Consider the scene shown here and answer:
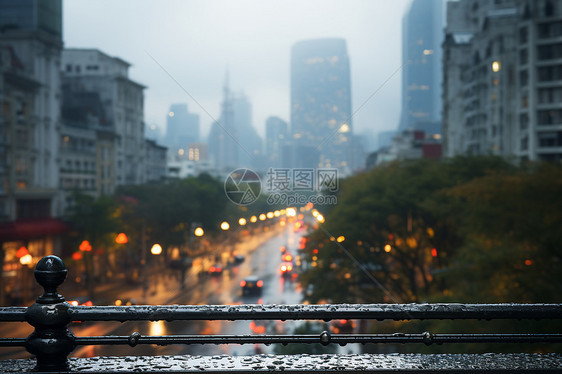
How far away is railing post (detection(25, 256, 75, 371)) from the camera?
2.77 metres

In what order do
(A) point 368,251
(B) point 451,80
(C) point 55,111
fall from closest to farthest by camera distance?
(A) point 368,251 → (C) point 55,111 → (B) point 451,80

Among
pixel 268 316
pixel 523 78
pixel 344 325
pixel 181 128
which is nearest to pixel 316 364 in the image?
pixel 268 316

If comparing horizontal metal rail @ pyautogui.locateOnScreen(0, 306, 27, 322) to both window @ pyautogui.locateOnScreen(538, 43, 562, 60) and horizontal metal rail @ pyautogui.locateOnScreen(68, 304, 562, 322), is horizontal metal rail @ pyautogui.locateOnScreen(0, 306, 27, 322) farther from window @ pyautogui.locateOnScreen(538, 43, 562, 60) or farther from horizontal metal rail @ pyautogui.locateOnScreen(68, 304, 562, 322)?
window @ pyautogui.locateOnScreen(538, 43, 562, 60)

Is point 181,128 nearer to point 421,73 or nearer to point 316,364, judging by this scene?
point 316,364

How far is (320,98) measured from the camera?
3816 cm

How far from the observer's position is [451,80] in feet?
213

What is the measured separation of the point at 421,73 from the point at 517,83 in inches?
4790

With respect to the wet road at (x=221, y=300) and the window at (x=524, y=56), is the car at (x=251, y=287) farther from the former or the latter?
the window at (x=524, y=56)

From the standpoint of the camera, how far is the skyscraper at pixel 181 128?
73250 millimetres

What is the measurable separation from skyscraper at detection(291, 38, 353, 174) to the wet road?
8.17 meters

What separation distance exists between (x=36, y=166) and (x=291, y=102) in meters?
19.9

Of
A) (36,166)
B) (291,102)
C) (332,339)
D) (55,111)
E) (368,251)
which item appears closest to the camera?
(332,339)

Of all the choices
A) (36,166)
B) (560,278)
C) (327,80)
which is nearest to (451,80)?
(327,80)

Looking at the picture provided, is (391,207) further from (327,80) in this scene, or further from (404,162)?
(327,80)
